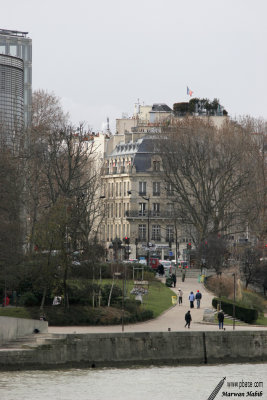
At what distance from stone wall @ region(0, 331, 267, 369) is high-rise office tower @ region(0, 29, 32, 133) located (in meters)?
27.6

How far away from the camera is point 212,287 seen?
287ft

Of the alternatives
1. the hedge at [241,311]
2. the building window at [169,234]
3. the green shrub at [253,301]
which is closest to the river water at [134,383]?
the hedge at [241,311]

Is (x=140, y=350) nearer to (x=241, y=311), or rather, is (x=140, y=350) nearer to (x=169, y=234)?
(x=241, y=311)

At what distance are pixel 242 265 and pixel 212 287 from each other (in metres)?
9.70

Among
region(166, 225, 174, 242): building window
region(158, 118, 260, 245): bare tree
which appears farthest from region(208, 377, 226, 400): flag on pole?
region(166, 225, 174, 242): building window

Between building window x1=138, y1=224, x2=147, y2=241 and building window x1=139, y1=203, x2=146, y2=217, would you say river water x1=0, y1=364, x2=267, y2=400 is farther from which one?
building window x1=138, y1=224, x2=147, y2=241

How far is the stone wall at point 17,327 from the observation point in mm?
60938

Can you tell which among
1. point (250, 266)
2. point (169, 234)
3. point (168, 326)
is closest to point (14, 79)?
point (250, 266)

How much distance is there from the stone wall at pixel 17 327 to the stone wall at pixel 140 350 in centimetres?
128

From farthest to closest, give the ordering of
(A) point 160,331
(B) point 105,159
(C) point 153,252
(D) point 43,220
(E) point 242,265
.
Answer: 1. (B) point 105,159
2. (C) point 153,252
3. (E) point 242,265
4. (D) point 43,220
5. (A) point 160,331

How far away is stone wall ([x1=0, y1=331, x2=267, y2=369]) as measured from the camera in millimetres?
59438

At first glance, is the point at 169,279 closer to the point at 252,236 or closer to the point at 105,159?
the point at 252,236

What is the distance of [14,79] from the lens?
86.1 meters

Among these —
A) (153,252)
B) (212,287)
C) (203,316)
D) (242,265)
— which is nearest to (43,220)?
(203,316)
